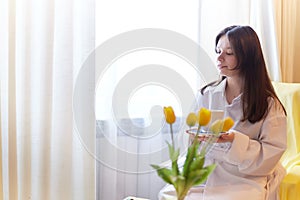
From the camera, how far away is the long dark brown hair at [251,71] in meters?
1.45

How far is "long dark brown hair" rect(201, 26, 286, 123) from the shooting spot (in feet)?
4.77

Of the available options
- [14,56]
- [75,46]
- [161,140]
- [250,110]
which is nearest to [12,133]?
[14,56]

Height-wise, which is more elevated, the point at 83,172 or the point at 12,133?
the point at 12,133

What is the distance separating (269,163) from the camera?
1397mm

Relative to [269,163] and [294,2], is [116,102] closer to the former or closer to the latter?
[269,163]

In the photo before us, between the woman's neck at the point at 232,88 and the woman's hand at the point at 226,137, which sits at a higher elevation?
the woman's neck at the point at 232,88

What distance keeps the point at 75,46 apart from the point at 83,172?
59 centimetres

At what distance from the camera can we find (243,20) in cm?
227

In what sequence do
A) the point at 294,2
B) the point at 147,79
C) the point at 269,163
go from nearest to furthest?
1. the point at 147,79
2. the point at 269,163
3. the point at 294,2

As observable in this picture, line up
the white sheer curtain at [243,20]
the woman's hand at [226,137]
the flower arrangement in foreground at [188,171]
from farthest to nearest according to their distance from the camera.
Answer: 1. the white sheer curtain at [243,20]
2. the woman's hand at [226,137]
3. the flower arrangement in foreground at [188,171]

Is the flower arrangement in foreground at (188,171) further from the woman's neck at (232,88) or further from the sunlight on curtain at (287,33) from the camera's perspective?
the sunlight on curtain at (287,33)

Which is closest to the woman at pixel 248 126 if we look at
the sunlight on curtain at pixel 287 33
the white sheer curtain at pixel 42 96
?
the white sheer curtain at pixel 42 96

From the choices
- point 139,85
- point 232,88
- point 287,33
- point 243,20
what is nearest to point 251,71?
point 232,88

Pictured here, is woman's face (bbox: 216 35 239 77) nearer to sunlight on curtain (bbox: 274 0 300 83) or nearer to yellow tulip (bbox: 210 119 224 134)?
yellow tulip (bbox: 210 119 224 134)
